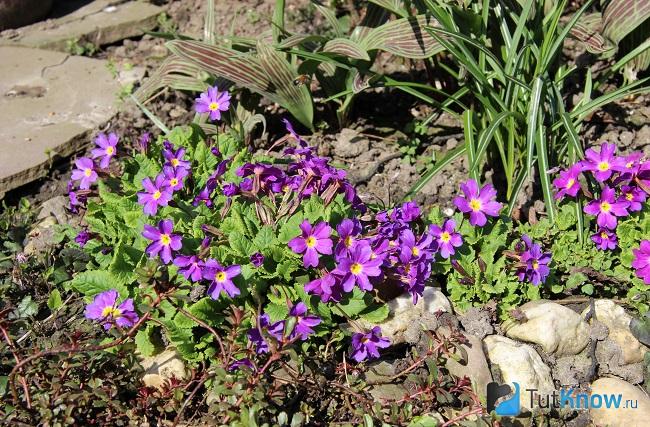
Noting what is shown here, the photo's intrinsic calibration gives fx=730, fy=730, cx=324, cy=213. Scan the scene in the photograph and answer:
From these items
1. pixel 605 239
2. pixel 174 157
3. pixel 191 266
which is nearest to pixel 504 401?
pixel 605 239

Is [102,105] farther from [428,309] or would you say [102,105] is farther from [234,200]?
[428,309]

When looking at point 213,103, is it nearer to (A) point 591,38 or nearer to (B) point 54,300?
(B) point 54,300

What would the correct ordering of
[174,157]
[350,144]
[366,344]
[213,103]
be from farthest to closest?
1. [350,144]
2. [213,103]
3. [174,157]
4. [366,344]

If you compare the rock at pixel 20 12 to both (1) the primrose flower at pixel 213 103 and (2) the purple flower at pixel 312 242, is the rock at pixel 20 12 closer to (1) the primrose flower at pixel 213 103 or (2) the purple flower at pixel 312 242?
(1) the primrose flower at pixel 213 103

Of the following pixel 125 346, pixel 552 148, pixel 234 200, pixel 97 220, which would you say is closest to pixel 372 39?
pixel 552 148

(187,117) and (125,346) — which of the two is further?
(187,117)

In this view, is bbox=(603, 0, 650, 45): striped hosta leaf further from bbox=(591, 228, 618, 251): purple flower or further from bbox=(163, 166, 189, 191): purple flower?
bbox=(163, 166, 189, 191): purple flower
